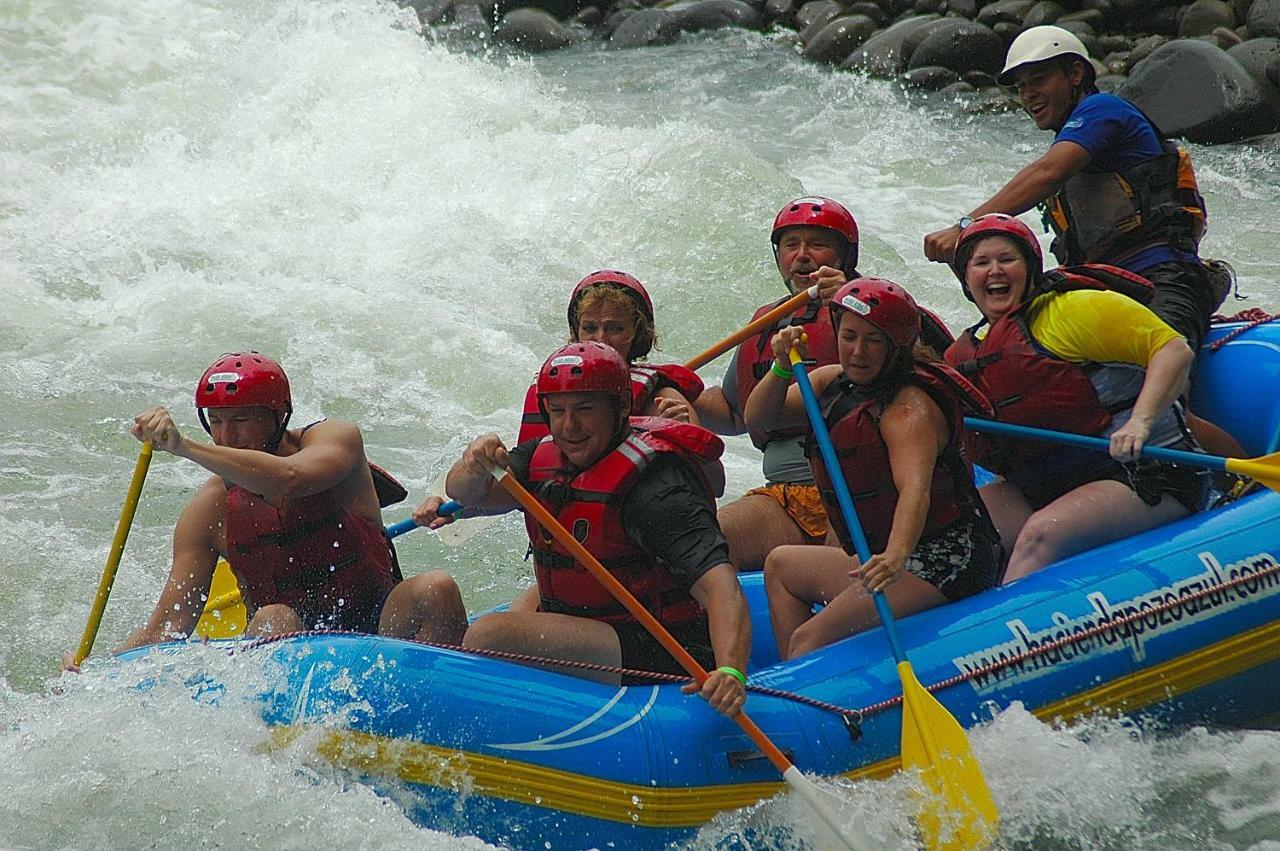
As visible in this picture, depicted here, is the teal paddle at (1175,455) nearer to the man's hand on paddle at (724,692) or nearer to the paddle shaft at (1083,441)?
the paddle shaft at (1083,441)

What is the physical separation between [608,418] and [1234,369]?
234 centimetres

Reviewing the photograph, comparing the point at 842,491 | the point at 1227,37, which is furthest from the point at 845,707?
the point at 1227,37

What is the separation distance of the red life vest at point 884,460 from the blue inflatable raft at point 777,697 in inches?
10.4

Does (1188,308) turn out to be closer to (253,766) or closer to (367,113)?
(253,766)

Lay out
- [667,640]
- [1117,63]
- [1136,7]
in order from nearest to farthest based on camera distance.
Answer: [667,640] < [1117,63] < [1136,7]

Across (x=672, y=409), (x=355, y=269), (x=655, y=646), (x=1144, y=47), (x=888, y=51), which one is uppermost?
(x=1144, y=47)

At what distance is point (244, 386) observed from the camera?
12.6 ft

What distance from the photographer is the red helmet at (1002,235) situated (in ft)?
13.9

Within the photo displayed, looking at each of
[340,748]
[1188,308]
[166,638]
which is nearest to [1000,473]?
[1188,308]

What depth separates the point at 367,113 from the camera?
1125 cm

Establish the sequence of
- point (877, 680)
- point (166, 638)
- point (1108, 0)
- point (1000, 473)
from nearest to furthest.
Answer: point (877, 680)
point (166, 638)
point (1000, 473)
point (1108, 0)

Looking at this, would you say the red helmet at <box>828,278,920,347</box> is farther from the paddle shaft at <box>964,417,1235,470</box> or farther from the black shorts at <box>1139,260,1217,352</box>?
the black shorts at <box>1139,260,1217,352</box>

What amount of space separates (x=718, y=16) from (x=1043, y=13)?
3.58m

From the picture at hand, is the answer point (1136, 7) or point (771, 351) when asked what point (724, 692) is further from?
point (1136, 7)
